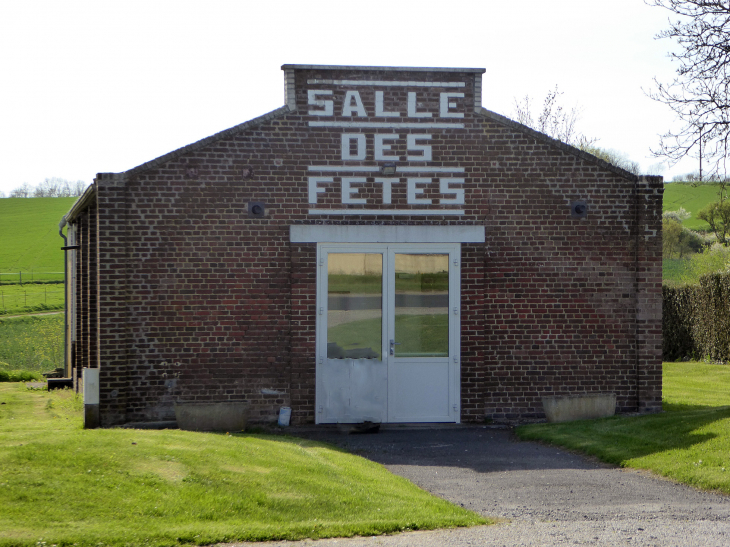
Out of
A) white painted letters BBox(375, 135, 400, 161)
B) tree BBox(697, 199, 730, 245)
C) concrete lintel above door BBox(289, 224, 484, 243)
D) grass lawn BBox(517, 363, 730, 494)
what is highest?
tree BBox(697, 199, 730, 245)

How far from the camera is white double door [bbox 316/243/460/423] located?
34.7 ft

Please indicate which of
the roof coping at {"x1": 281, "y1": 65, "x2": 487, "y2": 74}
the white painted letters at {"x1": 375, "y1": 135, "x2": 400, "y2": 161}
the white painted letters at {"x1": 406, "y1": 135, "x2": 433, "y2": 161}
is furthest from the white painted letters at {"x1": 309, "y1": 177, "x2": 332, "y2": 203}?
the roof coping at {"x1": 281, "y1": 65, "x2": 487, "y2": 74}

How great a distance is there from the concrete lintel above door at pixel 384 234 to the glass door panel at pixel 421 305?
10.9 inches

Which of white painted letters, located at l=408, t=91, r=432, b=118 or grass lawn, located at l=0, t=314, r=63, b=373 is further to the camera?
grass lawn, located at l=0, t=314, r=63, b=373

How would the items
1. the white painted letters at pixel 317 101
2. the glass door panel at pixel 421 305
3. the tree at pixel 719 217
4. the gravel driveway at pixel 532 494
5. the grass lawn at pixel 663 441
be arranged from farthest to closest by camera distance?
the tree at pixel 719 217 → the glass door panel at pixel 421 305 → the white painted letters at pixel 317 101 → the grass lawn at pixel 663 441 → the gravel driveway at pixel 532 494

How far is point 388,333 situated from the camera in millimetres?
10680

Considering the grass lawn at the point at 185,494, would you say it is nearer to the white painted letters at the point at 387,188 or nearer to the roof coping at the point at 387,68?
the white painted letters at the point at 387,188

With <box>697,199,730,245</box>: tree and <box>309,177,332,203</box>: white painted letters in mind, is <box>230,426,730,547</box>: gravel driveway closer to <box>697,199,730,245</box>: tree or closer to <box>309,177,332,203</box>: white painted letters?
<box>309,177,332,203</box>: white painted letters

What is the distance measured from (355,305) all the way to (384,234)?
3.82ft

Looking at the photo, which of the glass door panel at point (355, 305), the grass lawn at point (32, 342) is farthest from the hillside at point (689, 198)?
the glass door panel at point (355, 305)

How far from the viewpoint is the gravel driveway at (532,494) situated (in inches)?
218

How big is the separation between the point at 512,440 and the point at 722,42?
10.5 m

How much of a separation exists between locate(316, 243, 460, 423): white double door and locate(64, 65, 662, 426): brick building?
0.07 ft

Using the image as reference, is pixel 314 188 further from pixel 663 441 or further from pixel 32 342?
pixel 32 342
